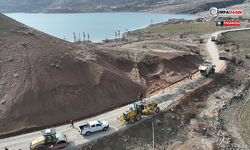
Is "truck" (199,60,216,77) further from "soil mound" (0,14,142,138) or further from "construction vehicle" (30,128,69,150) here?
"construction vehicle" (30,128,69,150)

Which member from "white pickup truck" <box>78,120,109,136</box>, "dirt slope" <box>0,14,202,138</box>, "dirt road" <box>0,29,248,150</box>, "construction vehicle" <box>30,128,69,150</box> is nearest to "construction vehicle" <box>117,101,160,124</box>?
"dirt road" <box>0,29,248,150</box>

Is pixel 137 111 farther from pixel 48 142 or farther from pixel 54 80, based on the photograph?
pixel 54 80

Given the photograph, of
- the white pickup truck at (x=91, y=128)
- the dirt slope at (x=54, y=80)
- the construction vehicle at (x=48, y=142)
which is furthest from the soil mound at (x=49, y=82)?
the construction vehicle at (x=48, y=142)

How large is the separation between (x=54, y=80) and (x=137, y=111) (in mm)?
12458

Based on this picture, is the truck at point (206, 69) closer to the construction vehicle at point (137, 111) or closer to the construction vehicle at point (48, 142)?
the construction vehicle at point (137, 111)

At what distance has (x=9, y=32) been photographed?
3195 cm

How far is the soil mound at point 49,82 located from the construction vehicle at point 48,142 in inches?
180

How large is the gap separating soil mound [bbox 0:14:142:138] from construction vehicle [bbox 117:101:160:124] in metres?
4.63

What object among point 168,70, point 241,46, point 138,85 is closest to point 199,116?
point 138,85

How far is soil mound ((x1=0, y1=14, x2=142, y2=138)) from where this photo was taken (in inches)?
917

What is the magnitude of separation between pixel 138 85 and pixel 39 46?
1759cm

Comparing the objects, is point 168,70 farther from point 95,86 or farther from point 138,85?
point 95,86

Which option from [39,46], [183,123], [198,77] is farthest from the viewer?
[198,77]

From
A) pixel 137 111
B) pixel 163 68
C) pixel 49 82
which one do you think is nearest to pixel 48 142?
pixel 49 82
